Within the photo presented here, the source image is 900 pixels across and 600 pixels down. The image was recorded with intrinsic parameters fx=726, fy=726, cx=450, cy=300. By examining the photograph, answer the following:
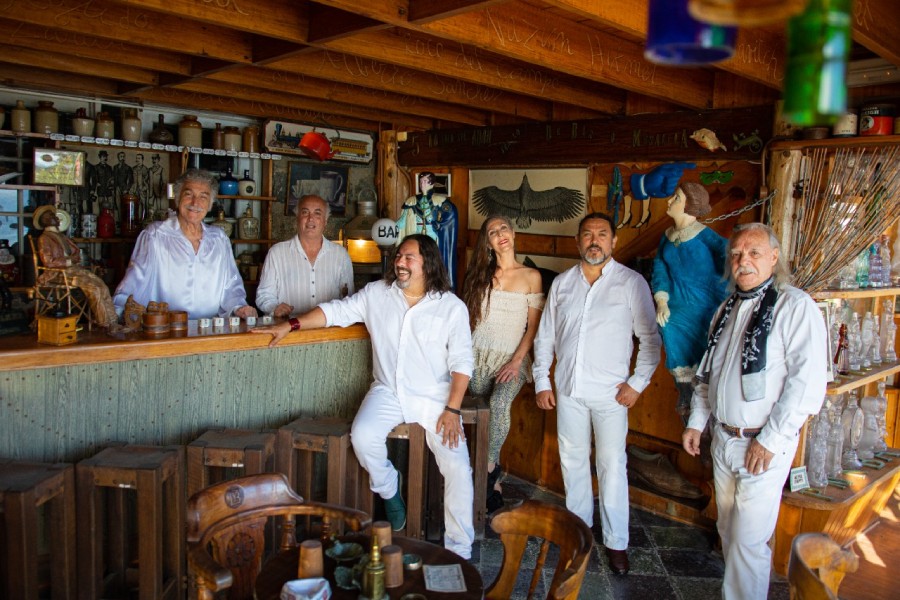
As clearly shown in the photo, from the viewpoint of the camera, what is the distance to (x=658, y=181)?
16.1ft

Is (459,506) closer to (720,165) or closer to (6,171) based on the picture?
(720,165)

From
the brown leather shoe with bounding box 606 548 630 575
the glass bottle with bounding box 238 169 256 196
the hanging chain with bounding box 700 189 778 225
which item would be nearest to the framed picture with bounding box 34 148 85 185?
the glass bottle with bounding box 238 169 256 196

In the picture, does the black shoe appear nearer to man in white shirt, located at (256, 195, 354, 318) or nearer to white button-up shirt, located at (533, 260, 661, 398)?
white button-up shirt, located at (533, 260, 661, 398)

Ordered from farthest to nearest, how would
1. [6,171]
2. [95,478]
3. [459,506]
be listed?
[6,171] < [459,506] < [95,478]

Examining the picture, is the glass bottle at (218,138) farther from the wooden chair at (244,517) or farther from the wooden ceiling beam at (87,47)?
the wooden chair at (244,517)

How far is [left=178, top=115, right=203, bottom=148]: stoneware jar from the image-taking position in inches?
262

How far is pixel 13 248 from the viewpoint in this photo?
604 cm

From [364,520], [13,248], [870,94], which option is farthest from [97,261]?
[870,94]

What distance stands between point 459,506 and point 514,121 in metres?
3.81

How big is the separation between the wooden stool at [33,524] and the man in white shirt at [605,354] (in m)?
2.36

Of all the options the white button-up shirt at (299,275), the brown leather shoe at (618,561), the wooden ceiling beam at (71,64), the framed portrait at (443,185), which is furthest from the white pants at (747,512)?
the wooden ceiling beam at (71,64)

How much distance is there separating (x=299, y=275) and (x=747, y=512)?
115 inches

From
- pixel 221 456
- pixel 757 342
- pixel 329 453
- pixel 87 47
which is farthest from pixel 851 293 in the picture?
pixel 87 47

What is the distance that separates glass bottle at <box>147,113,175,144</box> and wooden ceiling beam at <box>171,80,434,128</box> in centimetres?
95
